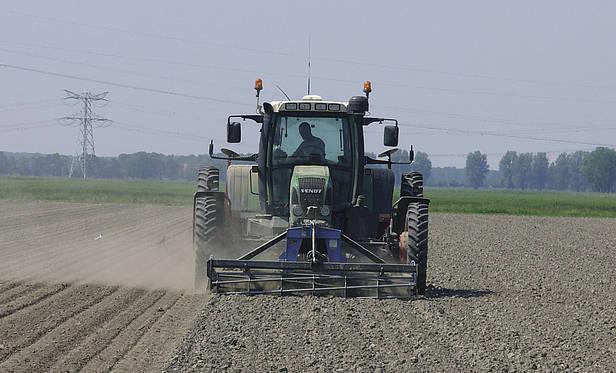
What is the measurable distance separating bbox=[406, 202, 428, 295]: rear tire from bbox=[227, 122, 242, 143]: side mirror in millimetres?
2499

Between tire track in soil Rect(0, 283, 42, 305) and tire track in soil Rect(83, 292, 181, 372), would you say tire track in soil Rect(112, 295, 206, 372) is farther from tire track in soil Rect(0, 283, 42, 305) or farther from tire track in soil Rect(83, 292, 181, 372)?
tire track in soil Rect(0, 283, 42, 305)

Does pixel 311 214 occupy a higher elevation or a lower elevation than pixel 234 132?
lower

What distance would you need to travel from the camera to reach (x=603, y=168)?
543ft

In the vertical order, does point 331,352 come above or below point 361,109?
below

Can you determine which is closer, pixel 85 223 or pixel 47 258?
pixel 47 258

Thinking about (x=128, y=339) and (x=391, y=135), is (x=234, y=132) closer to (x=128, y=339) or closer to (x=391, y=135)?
(x=391, y=135)

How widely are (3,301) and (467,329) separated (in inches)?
213

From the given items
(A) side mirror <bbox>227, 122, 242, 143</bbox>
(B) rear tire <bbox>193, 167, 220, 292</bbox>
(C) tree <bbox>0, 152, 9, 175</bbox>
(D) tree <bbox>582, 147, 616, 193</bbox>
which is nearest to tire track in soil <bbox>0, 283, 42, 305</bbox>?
(B) rear tire <bbox>193, 167, 220, 292</bbox>

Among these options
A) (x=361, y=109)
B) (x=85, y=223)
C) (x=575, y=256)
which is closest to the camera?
(x=361, y=109)

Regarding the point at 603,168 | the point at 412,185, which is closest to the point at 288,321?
the point at 412,185

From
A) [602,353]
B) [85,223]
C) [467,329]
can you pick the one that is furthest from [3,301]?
[85,223]

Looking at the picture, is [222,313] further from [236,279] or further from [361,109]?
[361,109]

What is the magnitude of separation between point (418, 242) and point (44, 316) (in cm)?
498

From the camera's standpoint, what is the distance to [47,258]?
59.4 feet
